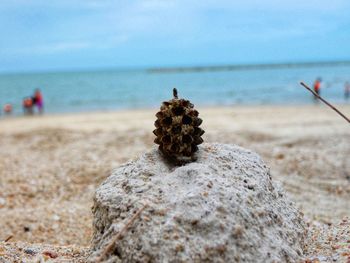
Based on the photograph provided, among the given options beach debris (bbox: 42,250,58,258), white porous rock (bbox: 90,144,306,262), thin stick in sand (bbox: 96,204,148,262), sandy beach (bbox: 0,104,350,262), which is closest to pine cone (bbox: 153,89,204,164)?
white porous rock (bbox: 90,144,306,262)

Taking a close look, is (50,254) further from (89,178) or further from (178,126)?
(89,178)

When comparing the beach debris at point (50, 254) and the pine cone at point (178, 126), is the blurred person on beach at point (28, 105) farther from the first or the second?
the pine cone at point (178, 126)

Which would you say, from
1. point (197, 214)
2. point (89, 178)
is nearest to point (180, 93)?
point (89, 178)

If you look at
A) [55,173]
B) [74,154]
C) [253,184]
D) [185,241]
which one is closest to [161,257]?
[185,241]

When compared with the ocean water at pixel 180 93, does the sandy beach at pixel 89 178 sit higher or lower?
higher

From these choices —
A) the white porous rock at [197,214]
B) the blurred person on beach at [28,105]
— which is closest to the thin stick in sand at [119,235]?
the white porous rock at [197,214]

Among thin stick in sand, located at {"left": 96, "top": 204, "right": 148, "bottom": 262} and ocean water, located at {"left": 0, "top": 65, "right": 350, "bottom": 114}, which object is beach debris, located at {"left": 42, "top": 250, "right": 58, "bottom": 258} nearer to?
thin stick in sand, located at {"left": 96, "top": 204, "right": 148, "bottom": 262}

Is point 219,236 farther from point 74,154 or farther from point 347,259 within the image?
point 74,154
